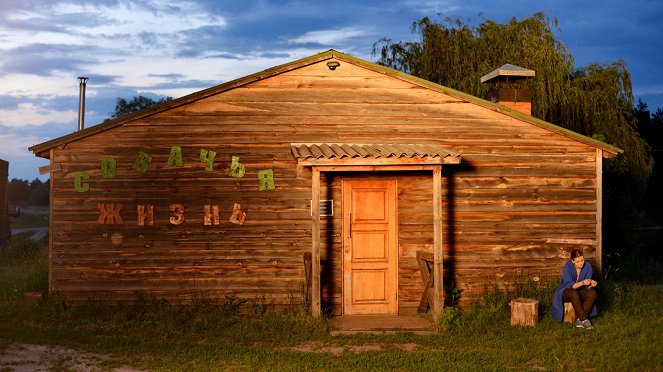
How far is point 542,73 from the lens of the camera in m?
26.3

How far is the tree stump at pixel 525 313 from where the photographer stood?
1149 cm

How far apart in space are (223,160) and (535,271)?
5.80 metres

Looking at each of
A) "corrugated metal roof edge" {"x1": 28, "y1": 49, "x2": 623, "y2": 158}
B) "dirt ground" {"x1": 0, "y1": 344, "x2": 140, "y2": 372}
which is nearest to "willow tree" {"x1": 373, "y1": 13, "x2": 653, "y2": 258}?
"corrugated metal roof edge" {"x1": 28, "y1": 49, "x2": 623, "y2": 158}

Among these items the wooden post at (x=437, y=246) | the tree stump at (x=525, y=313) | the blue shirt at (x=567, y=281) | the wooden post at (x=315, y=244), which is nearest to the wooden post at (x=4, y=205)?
the wooden post at (x=315, y=244)

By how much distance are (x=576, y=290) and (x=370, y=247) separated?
342 cm

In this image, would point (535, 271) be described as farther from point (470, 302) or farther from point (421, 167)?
point (421, 167)

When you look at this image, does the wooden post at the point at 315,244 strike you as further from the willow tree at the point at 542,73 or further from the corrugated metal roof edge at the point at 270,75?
the willow tree at the point at 542,73

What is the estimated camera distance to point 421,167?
38.3ft

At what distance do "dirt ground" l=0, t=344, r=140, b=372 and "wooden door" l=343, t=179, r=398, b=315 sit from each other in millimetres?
4435

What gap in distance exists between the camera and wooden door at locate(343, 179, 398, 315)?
1250cm

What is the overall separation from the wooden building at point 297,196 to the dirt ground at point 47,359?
2340 millimetres

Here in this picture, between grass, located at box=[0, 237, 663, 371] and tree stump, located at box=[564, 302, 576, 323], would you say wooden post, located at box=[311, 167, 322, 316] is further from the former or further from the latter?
tree stump, located at box=[564, 302, 576, 323]

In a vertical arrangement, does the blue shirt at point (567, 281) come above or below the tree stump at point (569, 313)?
above

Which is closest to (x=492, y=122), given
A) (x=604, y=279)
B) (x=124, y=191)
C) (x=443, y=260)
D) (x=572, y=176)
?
(x=572, y=176)
